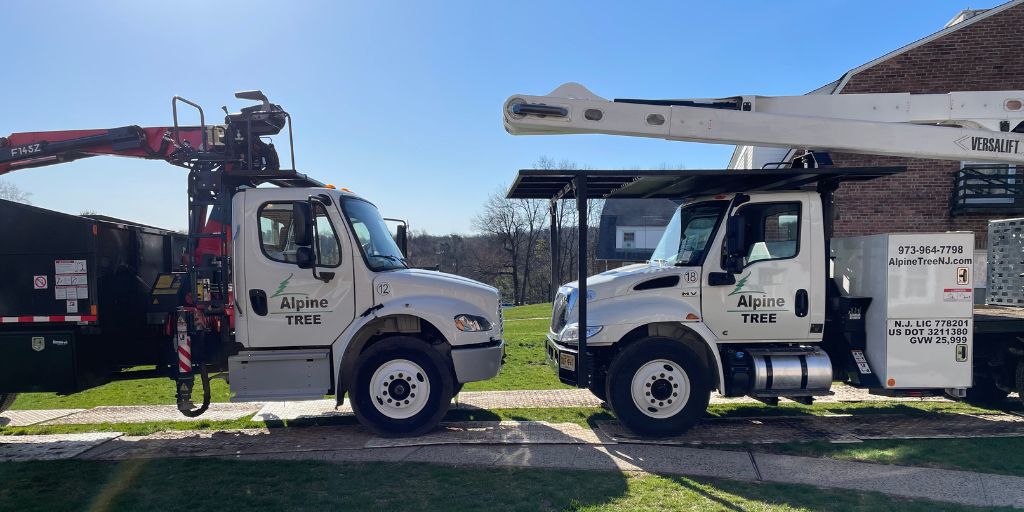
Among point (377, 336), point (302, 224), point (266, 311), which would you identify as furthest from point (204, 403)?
point (302, 224)

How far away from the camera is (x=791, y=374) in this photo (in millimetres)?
6645

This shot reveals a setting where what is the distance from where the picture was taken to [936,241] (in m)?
6.64

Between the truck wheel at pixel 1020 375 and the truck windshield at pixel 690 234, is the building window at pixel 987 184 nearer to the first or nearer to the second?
the truck wheel at pixel 1020 375

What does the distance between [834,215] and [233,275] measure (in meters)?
6.86

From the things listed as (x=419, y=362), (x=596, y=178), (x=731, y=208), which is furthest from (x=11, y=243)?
(x=731, y=208)

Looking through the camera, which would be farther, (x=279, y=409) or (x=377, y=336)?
(x=279, y=409)

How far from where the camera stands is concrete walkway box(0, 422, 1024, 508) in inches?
206

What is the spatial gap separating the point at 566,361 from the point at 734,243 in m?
2.22

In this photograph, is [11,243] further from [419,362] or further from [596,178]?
[596,178]

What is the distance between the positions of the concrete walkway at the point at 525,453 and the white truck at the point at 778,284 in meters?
0.68

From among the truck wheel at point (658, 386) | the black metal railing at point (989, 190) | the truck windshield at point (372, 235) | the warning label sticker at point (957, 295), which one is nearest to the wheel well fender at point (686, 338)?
the truck wheel at point (658, 386)

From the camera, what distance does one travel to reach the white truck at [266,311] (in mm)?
6578

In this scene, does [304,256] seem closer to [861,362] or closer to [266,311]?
[266,311]

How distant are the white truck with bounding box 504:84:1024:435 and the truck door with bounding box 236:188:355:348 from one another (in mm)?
2320
